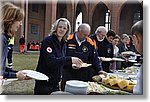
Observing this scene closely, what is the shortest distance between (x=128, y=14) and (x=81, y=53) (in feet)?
1.75

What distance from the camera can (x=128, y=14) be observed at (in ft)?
6.99

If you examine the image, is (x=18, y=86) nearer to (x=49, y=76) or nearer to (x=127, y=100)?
(x=49, y=76)

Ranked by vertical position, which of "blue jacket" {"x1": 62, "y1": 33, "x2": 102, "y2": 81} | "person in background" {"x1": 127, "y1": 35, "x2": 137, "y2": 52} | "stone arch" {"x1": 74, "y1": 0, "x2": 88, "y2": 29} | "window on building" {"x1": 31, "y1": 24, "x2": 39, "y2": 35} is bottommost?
"blue jacket" {"x1": 62, "y1": 33, "x2": 102, "y2": 81}

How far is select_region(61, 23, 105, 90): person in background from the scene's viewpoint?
7.01ft

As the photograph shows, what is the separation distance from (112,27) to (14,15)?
0.86m

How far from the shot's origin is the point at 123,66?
222 centimetres

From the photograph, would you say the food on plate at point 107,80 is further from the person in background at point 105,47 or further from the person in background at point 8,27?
the person in background at point 8,27

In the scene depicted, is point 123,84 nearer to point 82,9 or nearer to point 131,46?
point 131,46

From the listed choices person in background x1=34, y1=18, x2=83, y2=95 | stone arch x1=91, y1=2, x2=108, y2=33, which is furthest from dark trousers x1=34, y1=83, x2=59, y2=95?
stone arch x1=91, y1=2, x2=108, y2=33

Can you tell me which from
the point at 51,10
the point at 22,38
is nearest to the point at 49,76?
the point at 22,38

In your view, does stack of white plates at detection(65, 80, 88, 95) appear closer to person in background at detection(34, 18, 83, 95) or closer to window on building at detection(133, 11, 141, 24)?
person in background at detection(34, 18, 83, 95)

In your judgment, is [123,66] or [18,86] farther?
[123,66]

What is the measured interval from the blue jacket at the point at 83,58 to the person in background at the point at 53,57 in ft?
0.16

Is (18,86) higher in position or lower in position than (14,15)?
lower
